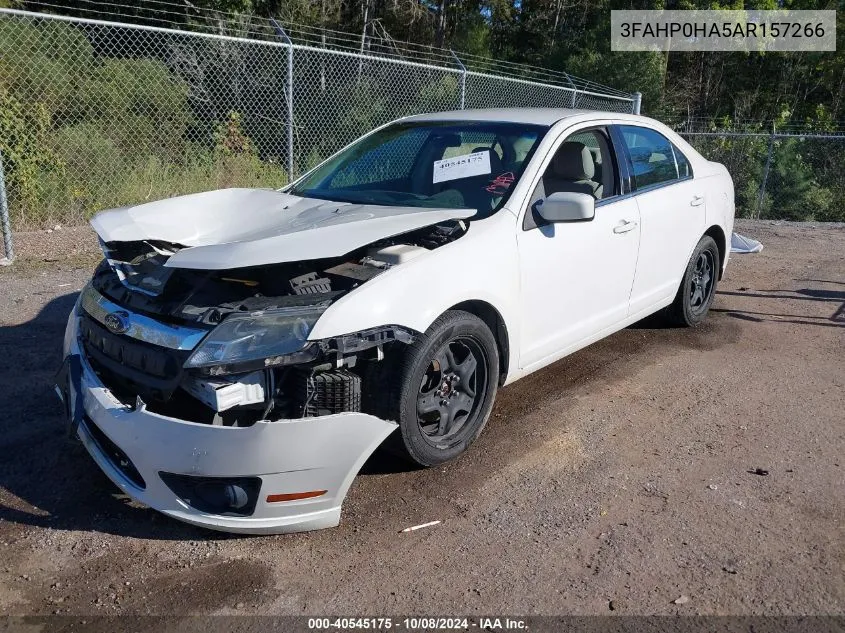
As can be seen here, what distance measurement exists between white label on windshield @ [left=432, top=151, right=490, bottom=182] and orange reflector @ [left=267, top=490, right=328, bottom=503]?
2.06 m

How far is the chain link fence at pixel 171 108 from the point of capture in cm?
877

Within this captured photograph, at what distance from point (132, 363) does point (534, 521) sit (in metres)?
1.80

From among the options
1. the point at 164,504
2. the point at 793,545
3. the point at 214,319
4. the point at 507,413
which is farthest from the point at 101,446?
the point at 793,545

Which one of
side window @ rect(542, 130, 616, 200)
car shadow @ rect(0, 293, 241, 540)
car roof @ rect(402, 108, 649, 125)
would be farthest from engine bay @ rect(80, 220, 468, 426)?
car roof @ rect(402, 108, 649, 125)

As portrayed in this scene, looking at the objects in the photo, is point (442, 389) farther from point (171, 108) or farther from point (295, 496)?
point (171, 108)

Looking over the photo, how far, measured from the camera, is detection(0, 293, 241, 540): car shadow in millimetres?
3010


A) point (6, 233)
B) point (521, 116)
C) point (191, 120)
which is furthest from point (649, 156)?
point (191, 120)

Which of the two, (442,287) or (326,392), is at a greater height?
(442,287)

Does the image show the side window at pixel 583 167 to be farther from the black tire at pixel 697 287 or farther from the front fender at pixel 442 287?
the black tire at pixel 697 287

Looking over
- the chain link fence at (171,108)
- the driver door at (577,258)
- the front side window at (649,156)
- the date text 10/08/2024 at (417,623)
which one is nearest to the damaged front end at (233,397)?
the date text 10/08/2024 at (417,623)

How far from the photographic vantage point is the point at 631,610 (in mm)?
2559

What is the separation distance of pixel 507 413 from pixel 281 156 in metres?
7.78

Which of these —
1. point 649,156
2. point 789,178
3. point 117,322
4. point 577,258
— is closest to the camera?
point 117,322

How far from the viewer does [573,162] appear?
4.34 m
